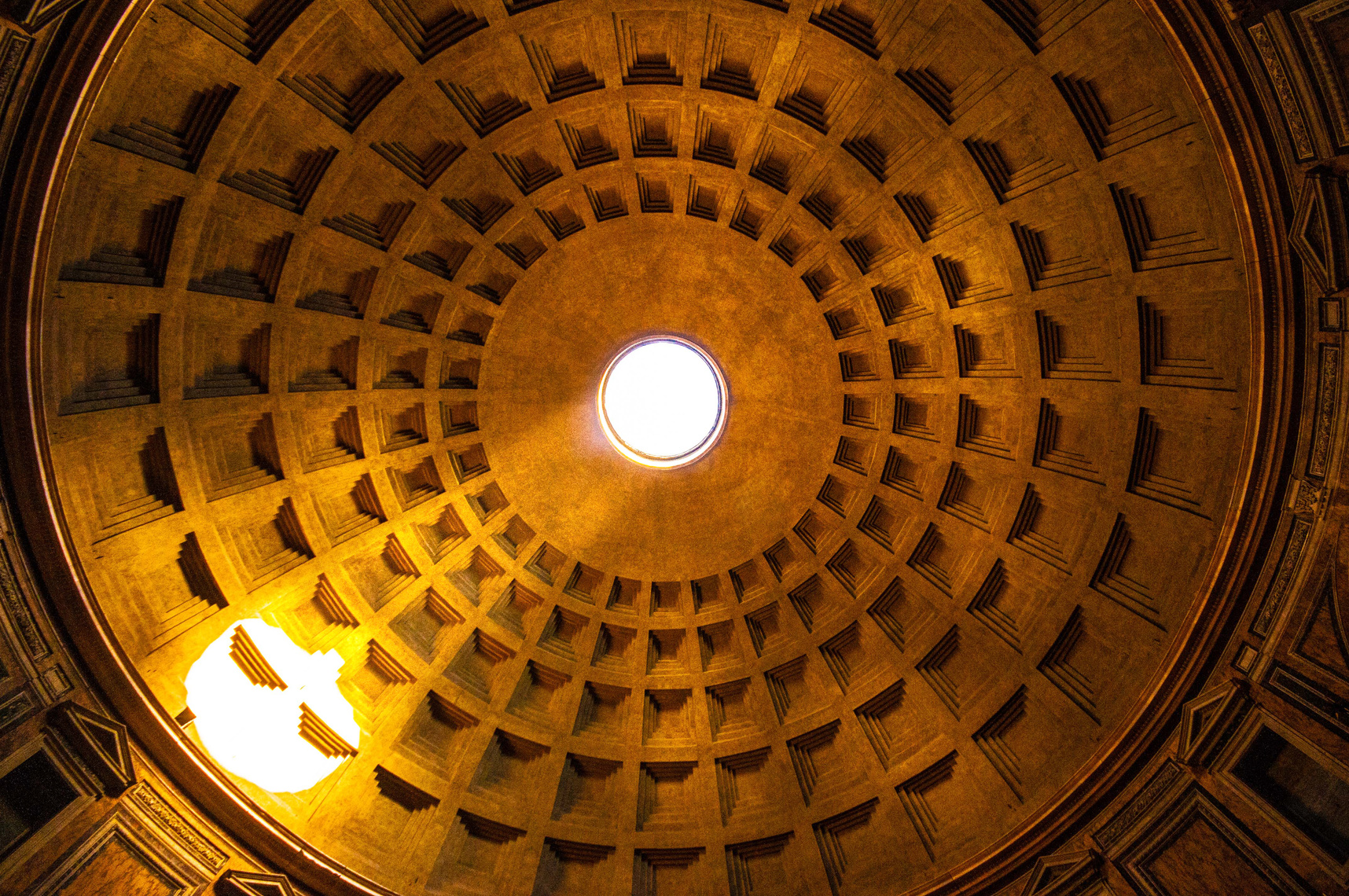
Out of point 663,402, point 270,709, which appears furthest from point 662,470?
point 270,709

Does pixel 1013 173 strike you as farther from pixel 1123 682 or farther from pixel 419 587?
pixel 419 587

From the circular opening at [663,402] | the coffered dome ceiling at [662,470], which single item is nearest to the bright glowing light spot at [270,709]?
the coffered dome ceiling at [662,470]

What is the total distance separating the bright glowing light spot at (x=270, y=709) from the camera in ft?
61.8

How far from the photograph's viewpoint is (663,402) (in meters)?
28.4

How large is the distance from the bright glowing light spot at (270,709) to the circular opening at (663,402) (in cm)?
1086

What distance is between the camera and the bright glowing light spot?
18.8 m

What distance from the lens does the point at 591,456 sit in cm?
2506

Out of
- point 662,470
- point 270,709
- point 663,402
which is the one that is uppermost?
point 663,402

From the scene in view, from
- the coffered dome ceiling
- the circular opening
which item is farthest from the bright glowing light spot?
the circular opening

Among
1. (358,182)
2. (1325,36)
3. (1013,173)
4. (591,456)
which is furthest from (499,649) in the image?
(1325,36)

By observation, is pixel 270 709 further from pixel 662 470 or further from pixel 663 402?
pixel 663 402

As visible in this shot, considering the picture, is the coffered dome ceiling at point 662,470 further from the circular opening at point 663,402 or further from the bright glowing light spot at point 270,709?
the circular opening at point 663,402

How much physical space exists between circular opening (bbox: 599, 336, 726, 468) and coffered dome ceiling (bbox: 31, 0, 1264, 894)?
2.52 ft

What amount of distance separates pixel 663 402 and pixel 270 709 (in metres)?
15.4
